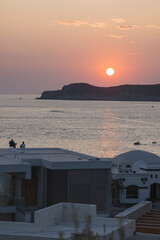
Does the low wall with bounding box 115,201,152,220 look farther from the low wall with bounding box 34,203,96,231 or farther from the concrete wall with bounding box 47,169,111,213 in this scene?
the low wall with bounding box 34,203,96,231

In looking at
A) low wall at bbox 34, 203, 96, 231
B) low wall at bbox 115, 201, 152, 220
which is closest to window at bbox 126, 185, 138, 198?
low wall at bbox 115, 201, 152, 220

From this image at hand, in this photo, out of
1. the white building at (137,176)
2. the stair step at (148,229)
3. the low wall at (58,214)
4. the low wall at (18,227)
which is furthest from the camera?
the white building at (137,176)

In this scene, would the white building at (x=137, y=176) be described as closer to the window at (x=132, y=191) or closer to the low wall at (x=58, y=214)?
the window at (x=132, y=191)

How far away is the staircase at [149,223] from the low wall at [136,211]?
172 millimetres

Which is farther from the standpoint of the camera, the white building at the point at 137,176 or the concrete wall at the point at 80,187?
the white building at the point at 137,176

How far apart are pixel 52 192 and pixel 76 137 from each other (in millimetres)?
86644

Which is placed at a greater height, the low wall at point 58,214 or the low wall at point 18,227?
the low wall at point 58,214

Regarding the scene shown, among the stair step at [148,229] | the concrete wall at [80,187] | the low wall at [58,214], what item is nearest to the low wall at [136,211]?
the stair step at [148,229]

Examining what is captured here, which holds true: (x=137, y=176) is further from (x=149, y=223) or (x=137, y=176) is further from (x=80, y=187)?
(x=149, y=223)

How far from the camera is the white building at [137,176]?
1213 inches

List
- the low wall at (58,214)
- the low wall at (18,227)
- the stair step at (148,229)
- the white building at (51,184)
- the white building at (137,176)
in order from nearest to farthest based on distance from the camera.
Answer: the low wall at (18,227)
the low wall at (58,214)
the stair step at (148,229)
the white building at (51,184)
the white building at (137,176)

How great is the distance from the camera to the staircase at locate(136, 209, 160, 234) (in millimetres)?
18312

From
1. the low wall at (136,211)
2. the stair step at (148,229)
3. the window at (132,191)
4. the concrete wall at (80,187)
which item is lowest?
the stair step at (148,229)

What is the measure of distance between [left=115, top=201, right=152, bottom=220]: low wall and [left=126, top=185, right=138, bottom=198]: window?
24.8ft
